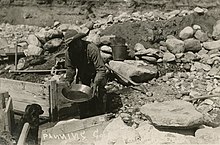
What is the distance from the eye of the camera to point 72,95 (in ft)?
18.7

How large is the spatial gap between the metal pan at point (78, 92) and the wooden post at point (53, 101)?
7.0 inches

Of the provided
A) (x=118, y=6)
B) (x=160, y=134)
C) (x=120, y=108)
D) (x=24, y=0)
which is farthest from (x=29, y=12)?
(x=160, y=134)

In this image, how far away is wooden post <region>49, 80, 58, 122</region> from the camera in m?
5.63

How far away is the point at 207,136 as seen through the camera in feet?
15.3

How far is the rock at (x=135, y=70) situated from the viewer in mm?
7570

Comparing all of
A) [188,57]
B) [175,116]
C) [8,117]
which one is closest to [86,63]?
[8,117]

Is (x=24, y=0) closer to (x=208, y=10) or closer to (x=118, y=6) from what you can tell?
(x=118, y=6)

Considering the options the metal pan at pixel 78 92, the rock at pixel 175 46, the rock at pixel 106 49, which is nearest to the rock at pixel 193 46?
the rock at pixel 175 46

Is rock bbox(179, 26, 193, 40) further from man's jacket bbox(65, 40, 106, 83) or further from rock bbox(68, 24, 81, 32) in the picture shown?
man's jacket bbox(65, 40, 106, 83)

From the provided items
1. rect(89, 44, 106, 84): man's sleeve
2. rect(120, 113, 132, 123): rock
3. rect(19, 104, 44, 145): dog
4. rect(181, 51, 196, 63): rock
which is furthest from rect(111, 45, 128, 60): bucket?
rect(19, 104, 44, 145): dog

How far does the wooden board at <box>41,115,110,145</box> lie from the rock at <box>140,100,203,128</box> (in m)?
0.79

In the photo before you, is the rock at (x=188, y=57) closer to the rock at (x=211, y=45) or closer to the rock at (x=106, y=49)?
the rock at (x=211, y=45)

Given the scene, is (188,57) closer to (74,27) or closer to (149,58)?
(149,58)

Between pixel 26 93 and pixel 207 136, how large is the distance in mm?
2838
